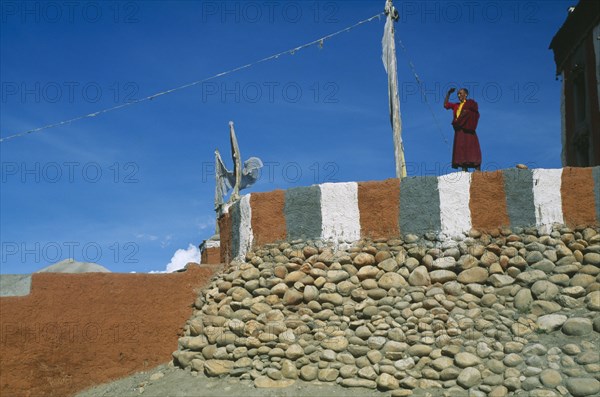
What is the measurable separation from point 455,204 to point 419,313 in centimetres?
151

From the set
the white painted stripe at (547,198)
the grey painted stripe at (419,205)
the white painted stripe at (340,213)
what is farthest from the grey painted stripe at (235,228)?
the white painted stripe at (547,198)

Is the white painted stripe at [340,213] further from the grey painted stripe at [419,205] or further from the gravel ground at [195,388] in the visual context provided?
the gravel ground at [195,388]

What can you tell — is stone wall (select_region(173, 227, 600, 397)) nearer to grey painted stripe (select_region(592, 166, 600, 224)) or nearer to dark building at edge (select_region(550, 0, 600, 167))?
grey painted stripe (select_region(592, 166, 600, 224))

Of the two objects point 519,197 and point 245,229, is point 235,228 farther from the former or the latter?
point 519,197

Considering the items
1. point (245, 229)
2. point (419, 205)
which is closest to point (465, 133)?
point (419, 205)

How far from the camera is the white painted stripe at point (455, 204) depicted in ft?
25.2

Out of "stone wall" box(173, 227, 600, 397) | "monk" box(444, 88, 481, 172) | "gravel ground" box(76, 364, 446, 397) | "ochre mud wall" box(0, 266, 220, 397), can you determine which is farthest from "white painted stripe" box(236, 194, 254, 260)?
"monk" box(444, 88, 481, 172)

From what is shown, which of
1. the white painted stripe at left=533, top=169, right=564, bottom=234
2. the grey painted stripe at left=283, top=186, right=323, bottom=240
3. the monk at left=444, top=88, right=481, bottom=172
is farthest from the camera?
the monk at left=444, top=88, right=481, bottom=172

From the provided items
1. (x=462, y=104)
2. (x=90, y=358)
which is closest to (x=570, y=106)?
(x=462, y=104)

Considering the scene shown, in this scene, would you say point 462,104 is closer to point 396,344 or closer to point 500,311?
point 500,311

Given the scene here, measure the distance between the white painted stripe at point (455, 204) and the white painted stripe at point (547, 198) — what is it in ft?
2.72

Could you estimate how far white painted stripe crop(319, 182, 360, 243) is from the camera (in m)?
7.93

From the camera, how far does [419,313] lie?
716 cm

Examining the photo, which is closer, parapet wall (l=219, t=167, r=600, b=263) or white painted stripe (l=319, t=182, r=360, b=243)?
parapet wall (l=219, t=167, r=600, b=263)
